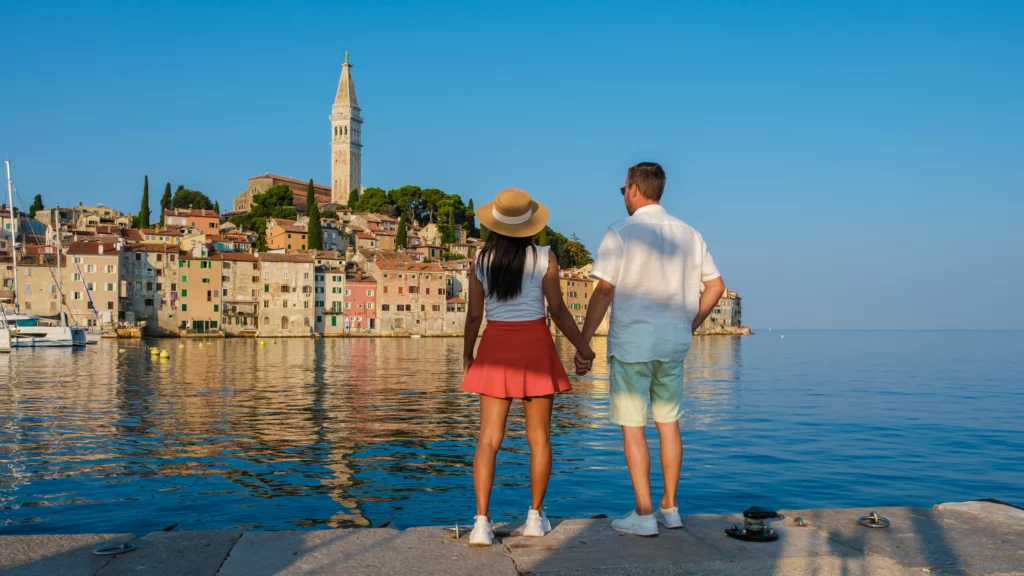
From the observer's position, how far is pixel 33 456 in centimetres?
1179

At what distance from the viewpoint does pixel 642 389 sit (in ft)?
16.2

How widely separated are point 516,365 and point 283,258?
292 ft

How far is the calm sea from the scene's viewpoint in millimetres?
8758

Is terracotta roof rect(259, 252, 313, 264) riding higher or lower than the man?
higher

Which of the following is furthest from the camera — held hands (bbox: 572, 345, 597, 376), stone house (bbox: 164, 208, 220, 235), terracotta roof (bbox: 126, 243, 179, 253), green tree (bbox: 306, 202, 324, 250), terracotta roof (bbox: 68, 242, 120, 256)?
stone house (bbox: 164, 208, 220, 235)

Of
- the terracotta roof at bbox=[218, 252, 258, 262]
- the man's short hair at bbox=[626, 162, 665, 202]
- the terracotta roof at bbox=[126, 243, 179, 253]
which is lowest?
the man's short hair at bbox=[626, 162, 665, 202]

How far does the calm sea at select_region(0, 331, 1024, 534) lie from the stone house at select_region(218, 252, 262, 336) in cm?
6283

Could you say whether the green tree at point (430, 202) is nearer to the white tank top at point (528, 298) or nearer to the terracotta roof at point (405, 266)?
the terracotta roof at point (405, 266)

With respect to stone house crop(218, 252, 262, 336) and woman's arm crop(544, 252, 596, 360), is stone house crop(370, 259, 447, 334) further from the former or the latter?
woman's arm crop(544, 252, 596, 360)

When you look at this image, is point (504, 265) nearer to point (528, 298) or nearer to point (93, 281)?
point (528, 298)

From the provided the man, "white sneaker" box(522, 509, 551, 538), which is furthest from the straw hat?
"white sneaker" box(522, 509, 551, 538)

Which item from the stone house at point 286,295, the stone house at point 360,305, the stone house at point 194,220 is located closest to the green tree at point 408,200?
the stone house at point 194,220

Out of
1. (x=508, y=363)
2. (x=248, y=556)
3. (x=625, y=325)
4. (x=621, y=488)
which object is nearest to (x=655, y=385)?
(x=625, y=325)

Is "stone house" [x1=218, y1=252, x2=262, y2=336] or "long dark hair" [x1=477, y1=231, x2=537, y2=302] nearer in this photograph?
"long dark hair" [x1=477, y1=231, x2=537, y2=302]
